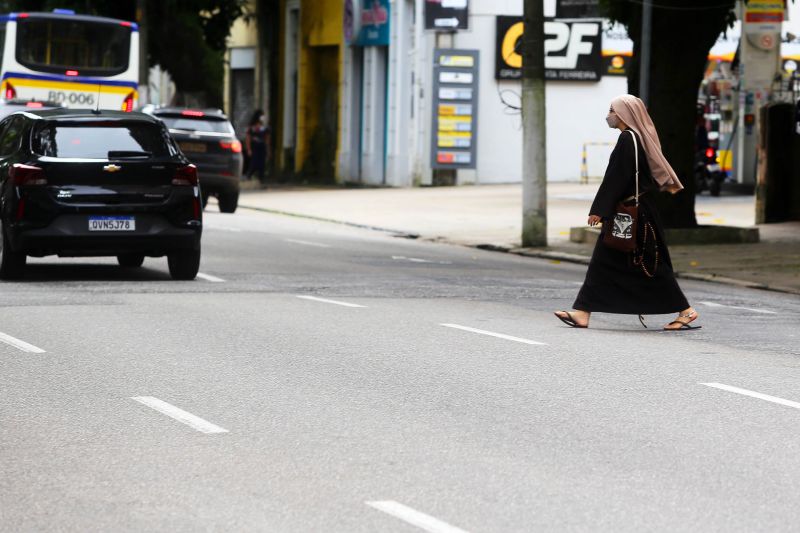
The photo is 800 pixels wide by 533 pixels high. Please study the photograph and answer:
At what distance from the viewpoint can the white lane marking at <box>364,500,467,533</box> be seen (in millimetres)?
6379

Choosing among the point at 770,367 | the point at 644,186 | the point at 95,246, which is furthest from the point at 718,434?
the point at 95,246

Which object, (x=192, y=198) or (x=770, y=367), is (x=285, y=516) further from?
(x=192, y=198)

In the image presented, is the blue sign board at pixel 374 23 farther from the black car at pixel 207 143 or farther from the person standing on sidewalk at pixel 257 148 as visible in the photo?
the black car at pixel 207 143

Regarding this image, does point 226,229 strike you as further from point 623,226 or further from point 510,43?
point 510,43

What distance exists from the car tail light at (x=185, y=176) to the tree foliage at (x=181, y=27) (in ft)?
96.7

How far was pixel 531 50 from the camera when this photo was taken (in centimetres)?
2295

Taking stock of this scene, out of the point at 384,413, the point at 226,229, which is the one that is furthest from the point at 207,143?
the point at 384,413

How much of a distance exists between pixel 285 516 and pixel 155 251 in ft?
34.0

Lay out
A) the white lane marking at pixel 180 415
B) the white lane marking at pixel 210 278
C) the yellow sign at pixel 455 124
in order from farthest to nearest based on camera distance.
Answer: the yellow sign at pixel 455 124 → the white lane marking at pixel 210 278 → the white lane marking at pixel 180 415

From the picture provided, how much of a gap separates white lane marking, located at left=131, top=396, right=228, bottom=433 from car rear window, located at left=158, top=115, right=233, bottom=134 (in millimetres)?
20518

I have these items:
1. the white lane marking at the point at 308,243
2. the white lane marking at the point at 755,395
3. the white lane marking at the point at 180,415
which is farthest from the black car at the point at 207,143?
the white lane marking at the point at 180,415

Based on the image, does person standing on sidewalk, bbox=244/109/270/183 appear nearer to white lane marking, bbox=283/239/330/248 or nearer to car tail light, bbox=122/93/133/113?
car tail light, bbox=122/93/133/113

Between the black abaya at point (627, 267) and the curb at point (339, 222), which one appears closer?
the black abaya at point (627, 267)

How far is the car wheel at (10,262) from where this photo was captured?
1631cm
